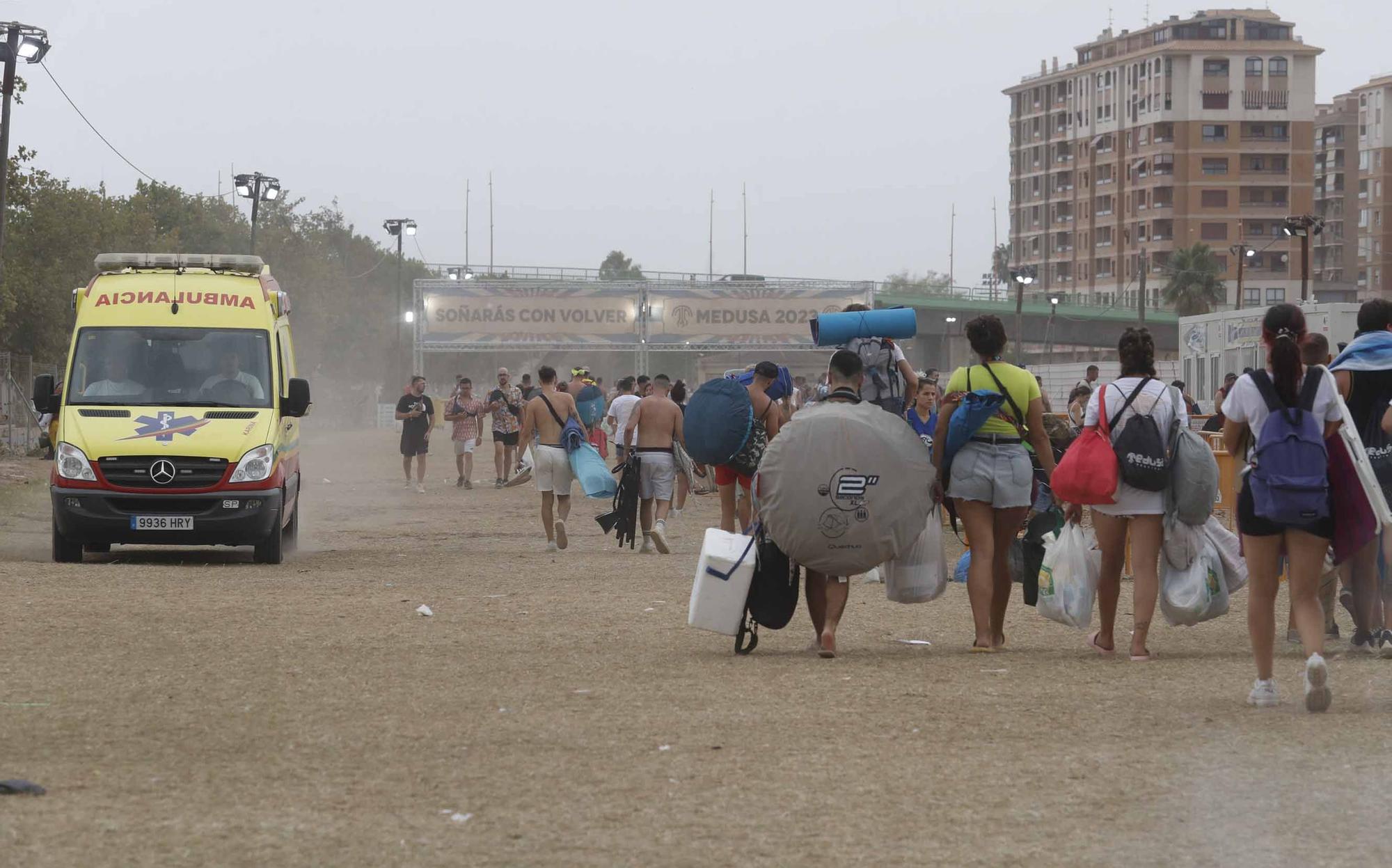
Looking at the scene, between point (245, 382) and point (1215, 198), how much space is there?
411 feet

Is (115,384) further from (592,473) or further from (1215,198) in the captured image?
(1215,198)

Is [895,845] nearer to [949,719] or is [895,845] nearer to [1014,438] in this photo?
[949,719]

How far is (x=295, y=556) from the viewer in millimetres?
16656

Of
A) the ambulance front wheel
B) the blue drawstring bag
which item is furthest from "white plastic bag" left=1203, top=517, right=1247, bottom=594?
the ambulance front wheel

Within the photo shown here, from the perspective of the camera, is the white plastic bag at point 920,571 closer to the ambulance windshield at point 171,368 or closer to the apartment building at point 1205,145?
the ambulance windshield at point 171,368

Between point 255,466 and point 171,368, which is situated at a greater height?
point 171,368

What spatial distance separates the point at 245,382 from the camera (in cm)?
1555

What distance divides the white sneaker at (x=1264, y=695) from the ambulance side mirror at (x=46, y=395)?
34.0 feet

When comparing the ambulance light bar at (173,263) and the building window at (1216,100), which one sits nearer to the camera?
the ambulance light bar at (173,263)

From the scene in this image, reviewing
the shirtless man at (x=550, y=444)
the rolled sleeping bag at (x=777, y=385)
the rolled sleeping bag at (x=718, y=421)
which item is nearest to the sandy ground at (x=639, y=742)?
the rolled sleeping bag at (x=718, y=421)

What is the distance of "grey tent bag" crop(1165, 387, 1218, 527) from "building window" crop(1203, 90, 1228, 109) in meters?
128

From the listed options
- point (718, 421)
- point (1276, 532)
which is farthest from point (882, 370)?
point (1276, 532)

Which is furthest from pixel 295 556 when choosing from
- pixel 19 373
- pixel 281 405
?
pixel 19 373

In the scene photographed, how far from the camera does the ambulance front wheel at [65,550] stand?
15.3m
